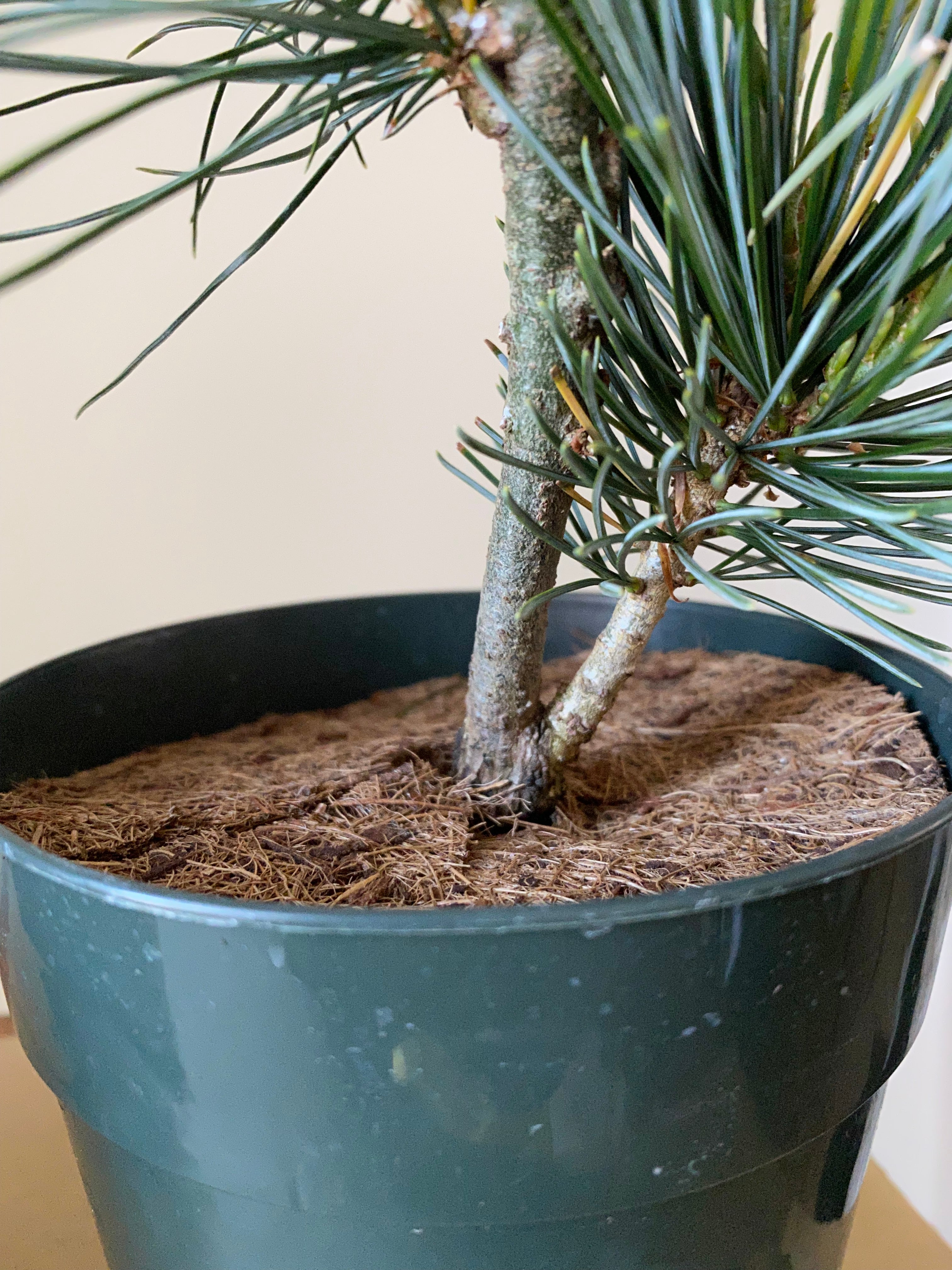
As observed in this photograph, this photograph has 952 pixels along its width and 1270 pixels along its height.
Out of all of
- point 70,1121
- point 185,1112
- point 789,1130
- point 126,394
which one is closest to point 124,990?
point 185,1112

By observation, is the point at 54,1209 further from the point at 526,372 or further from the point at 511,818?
the point at 526,372

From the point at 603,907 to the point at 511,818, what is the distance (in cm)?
20

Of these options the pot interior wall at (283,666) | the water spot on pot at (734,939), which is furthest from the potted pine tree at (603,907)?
the pot interior wall at (283,666)

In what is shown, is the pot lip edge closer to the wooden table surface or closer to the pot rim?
the pot rim

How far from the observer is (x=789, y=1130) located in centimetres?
40

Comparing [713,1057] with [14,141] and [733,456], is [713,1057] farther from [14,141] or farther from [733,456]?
[14,141]

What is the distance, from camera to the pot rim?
33 cm

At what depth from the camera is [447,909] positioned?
0.35m

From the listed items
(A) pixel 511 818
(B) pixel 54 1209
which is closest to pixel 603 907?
(A) pixel 511 818

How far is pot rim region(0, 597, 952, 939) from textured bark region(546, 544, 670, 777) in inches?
6.4

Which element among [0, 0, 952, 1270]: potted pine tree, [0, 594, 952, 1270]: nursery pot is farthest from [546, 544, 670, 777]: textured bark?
[0, 594, 952, 1270]: nursery pot

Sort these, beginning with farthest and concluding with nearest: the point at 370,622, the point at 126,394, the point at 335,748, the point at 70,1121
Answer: the point at 126,394, the point at 370,622, the point at 335,748, the point at 70,1121

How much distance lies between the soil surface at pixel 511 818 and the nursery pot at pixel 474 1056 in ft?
0.22

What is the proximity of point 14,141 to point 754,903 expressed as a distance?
0.91m
